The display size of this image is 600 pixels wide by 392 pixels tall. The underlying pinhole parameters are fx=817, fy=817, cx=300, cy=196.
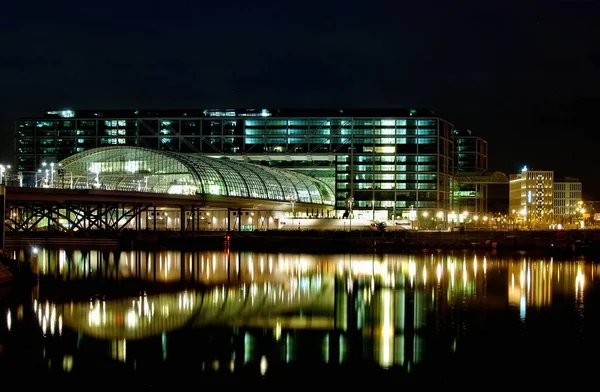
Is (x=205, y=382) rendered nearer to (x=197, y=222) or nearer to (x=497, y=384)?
(x=497, y=384)

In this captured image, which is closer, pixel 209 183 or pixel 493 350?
pixel 493 350

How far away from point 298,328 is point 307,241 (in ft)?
245

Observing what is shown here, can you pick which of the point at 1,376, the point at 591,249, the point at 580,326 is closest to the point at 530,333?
the point at 580,326

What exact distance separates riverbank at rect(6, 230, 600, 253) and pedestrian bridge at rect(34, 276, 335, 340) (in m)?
52.1

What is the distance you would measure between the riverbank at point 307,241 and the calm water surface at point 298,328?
36.5m

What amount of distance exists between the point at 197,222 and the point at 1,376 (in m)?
113

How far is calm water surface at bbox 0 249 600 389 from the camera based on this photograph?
108 ft

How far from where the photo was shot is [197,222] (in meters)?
145

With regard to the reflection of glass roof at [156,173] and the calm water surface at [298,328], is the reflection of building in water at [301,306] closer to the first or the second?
the calm water surface at [298,328]

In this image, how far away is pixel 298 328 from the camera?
4297cm

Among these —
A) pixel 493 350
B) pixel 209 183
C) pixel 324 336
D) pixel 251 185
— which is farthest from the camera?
pixel 251 185

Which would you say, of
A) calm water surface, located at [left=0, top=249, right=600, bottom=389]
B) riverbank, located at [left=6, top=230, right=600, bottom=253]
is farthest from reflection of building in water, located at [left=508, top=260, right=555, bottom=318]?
riverbank, located at [left=6, top=230, right=600, bottom=253]

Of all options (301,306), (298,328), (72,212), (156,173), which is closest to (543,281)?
(301,306)

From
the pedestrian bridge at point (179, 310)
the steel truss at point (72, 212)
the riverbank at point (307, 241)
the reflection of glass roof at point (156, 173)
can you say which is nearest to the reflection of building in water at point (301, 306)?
the pedestrian bridge at point (179, 310)
